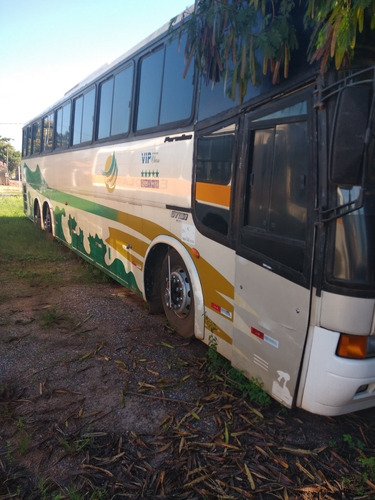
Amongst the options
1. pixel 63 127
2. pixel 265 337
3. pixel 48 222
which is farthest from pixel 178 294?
pixel 48 222

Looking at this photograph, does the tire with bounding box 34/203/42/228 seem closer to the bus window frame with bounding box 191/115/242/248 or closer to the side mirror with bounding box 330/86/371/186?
the bus window frame with bounding box 191/115/242/248

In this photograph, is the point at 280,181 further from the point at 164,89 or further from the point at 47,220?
the point at 47,220

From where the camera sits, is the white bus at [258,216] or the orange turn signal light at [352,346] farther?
the orange turn signal light at [352,346]

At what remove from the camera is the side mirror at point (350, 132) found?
7.35ft

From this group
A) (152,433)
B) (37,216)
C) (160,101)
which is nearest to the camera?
(152,433)

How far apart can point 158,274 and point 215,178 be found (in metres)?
1.82

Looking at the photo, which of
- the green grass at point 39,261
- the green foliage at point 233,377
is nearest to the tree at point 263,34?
the green foliage at point 233,377

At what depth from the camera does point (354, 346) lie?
2645 mm

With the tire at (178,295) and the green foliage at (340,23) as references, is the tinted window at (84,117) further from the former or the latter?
the green foliage at (340,23)

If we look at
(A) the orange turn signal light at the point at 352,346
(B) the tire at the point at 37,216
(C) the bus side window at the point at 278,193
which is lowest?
(B) the tire at the point at 37,216

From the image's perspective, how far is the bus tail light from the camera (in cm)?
263

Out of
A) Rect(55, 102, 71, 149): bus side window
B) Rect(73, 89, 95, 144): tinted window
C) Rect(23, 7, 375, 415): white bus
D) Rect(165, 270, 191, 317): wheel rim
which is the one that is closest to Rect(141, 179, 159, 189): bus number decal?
Rect(23, 7, 375, 415): white bus

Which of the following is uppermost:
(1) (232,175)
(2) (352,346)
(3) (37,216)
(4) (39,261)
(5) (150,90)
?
(5) (150,90)

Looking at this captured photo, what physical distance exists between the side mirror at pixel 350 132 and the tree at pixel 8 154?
7015 cm
